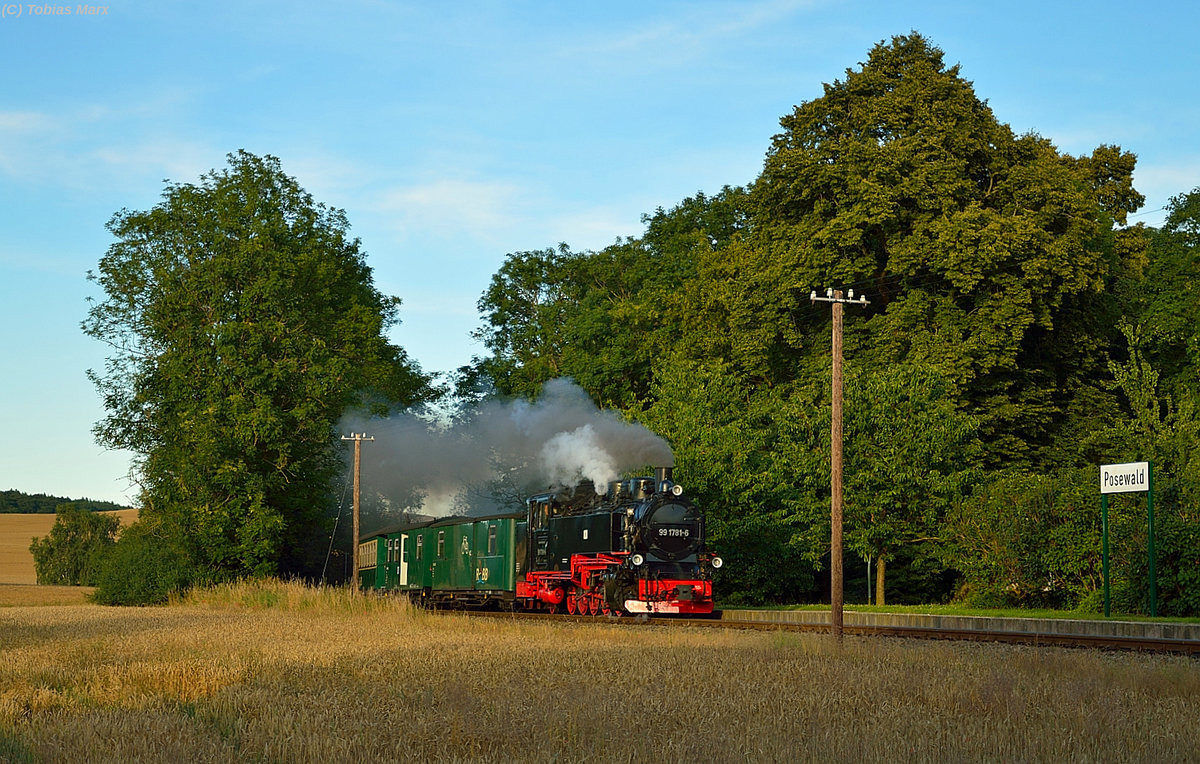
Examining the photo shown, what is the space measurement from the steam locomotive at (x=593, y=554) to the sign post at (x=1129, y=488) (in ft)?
26.2

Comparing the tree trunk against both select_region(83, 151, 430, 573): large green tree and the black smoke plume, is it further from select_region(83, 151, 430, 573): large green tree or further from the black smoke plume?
select_region(83, 151, 430, 573): large green tree

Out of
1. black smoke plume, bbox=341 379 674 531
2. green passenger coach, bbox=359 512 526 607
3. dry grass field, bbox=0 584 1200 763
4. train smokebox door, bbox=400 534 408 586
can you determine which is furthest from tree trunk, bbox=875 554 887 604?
train smokebox door, bbox=400 534 408 586

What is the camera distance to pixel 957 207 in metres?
36.8

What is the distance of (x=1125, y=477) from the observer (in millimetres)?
23250

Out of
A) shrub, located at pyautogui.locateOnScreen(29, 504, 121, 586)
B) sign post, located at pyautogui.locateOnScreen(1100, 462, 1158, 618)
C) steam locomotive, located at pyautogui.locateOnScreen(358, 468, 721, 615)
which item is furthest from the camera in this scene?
shrub, located at pyautogui.locateOnScreen(29, 504, 121, 586)

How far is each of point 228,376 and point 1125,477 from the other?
29087 millimetres

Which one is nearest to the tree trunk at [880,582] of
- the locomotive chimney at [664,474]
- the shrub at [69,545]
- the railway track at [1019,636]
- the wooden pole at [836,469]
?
the locomotive chimney at [664,474]

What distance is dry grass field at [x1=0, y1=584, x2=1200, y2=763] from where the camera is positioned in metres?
8.27

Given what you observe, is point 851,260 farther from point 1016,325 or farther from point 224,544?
point 224,544

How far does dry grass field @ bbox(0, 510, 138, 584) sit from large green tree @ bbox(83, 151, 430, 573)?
38782mm

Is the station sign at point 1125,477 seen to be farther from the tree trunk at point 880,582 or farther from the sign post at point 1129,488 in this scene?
the tree trunk at point 880,582

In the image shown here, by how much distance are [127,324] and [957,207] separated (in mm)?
29699

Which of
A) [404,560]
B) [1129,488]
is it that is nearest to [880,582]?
[1129,488]

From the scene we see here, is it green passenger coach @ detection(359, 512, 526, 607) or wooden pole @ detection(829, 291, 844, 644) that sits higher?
wooden pole @ detection(829, 291, 844, 644)
